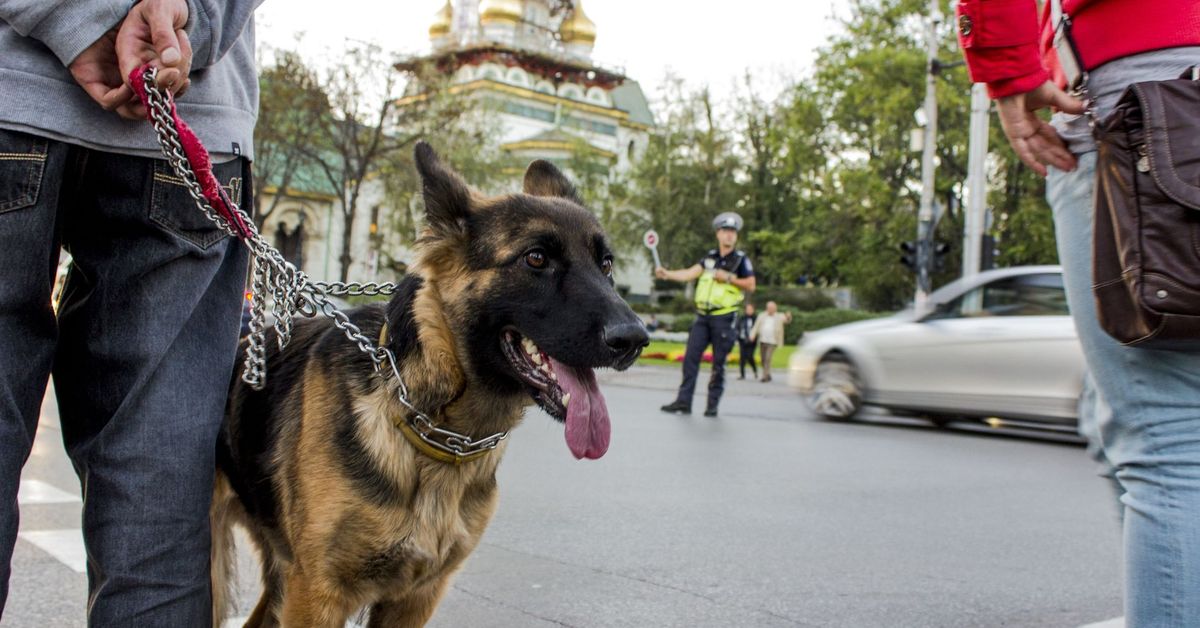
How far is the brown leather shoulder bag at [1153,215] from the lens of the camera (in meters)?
2.01

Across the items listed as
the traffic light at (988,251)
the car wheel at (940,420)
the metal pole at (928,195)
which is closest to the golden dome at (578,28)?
the metal pole at (928,195)

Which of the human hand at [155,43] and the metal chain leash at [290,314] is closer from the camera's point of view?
the human hand at [155,43]

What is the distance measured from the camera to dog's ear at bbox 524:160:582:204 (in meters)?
3.58

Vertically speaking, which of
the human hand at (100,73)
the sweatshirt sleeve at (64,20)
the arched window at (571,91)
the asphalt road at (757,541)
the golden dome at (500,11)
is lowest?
the asphalt road at (757,541)

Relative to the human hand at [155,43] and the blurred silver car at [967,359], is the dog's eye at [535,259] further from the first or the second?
the blurred silver car at [967,359]

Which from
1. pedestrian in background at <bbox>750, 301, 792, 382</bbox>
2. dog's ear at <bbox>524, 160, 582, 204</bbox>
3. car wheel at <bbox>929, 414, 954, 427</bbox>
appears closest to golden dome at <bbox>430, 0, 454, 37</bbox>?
pedestrian in background at <bbox>750, 301, 792, 382</bbox>

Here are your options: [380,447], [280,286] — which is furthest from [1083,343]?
[280,286]

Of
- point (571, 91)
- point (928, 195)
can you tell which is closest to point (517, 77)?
point (571, 91)

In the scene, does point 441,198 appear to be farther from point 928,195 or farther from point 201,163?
point 928,195

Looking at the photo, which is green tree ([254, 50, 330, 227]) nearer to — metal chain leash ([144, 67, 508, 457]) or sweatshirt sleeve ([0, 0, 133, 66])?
metal chain leash ([144, 67, 508, 457])

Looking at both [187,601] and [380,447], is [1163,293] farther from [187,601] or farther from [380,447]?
[187,601]

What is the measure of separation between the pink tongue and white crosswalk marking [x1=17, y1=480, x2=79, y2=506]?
3971 millimetres

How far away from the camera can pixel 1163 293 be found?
2.01m

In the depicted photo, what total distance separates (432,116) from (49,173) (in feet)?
107
